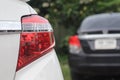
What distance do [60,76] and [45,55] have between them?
0.18 m

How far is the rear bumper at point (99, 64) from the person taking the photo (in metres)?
8.52

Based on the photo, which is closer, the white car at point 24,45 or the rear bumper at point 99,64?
the white car at point 24,45

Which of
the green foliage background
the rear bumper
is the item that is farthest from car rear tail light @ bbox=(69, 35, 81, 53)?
the green foliage background

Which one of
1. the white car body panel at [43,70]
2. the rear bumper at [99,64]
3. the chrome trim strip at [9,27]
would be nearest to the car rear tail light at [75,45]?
the rear bumper at [99,64]

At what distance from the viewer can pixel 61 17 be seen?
1631 cm

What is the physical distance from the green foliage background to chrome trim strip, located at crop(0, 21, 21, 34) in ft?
42.1

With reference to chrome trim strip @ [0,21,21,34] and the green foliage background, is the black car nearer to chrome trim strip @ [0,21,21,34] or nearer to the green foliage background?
chrome trim strip @ [0,21,21,34]

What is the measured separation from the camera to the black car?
852 centimetres

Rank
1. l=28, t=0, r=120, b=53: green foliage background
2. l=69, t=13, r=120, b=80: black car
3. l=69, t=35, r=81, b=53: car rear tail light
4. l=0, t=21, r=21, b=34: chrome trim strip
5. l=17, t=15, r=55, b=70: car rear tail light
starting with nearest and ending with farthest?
l=0, t=21, r=21, b=34: chrome trim strip, l=17, t=15, r=55, b=70: car rear tail light, l=69, t=13, r=120, b=80: black car, l=69, t=35, r=81, b=53: car rear tail light, l=28, t=0, r=120, b=53: green foliage background

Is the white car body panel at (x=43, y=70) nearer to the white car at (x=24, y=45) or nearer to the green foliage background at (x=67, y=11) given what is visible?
the white car at (x=24, y=45)

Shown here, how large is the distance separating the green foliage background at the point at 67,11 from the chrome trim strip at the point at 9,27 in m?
12.8

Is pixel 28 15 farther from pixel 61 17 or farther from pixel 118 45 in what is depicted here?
pixel 61 17

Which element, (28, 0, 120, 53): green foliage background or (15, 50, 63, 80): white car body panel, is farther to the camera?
(28, 0, 120, 53): green foliage background

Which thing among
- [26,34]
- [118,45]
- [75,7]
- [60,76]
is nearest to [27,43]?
[26,34]
